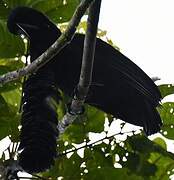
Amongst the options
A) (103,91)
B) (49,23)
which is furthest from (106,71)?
(49,23)

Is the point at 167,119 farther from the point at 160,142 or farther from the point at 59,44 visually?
the point at 59,44

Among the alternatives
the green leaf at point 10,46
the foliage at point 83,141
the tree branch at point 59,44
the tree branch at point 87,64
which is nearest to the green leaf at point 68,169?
the foliage at point 83,141

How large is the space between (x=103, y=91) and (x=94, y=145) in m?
0.41

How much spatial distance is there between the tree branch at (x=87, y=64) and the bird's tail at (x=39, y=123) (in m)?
0.11

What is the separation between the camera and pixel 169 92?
4000mm

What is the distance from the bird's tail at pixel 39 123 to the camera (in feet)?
9.64

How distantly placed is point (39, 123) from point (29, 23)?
0.75 m

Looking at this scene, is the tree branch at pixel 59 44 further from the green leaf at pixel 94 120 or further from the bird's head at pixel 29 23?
the green leaf at pixel 94 120

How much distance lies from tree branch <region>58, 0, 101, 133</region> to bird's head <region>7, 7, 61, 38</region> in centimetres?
Answer: 58

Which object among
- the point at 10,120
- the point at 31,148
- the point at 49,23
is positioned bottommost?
the point at 10,120

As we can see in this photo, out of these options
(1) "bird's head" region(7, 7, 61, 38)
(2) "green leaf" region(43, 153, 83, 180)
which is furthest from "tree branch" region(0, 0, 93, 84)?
(2) "green leaf" region(43, 153, 83, 180)

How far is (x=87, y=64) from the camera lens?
2.74 metres

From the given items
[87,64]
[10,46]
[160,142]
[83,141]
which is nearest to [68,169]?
[83,141]

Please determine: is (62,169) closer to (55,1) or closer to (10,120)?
(10,120)
